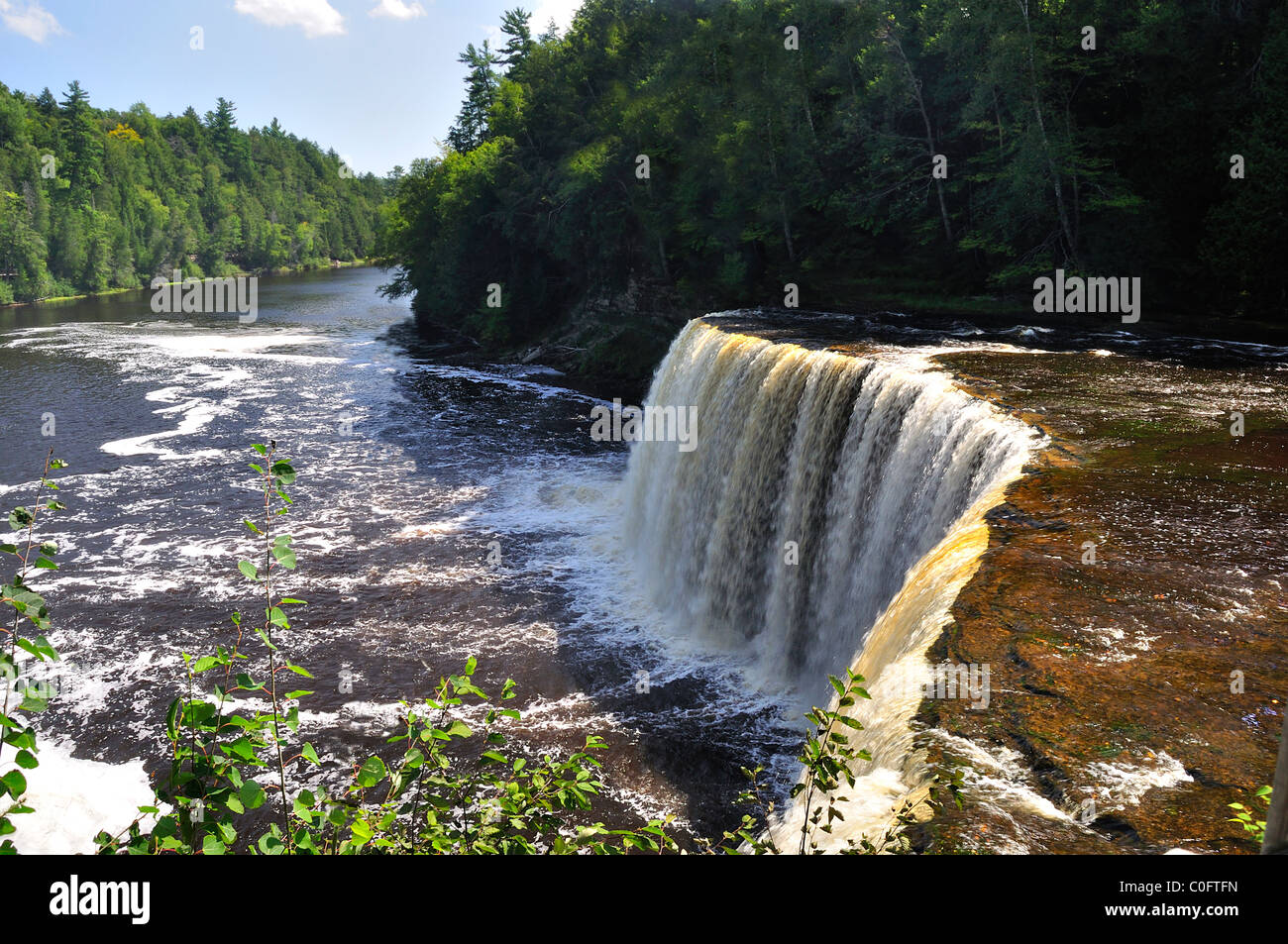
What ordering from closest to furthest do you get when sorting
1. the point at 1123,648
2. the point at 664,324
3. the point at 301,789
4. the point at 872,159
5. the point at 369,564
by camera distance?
the point at 301,789, the point at 1123,648, the point at 369,564, the point at 872,159, the point at 664,324

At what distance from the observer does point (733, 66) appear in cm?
3566

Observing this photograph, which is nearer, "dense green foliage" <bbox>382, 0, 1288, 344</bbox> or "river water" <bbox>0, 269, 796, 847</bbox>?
"river water" <bbox>0, 269, 796, 847</bbox>

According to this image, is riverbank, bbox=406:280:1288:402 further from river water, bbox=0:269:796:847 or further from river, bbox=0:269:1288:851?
river water, bbox=0:269:796:847

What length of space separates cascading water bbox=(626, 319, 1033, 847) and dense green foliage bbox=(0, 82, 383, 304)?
80.7 m

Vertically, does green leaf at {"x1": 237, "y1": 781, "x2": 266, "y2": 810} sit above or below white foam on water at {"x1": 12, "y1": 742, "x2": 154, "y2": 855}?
above

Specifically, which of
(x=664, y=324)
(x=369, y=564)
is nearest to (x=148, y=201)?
(x=664, y=324)

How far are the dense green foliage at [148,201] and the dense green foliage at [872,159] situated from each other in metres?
55.5

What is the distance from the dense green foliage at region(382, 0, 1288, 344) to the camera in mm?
21656

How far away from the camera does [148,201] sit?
355 feet

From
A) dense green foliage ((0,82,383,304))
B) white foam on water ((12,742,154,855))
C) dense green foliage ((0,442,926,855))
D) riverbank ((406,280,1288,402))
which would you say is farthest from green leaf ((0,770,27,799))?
dense green foliage ((0,82,383,304))

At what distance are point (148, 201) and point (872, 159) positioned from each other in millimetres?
106542

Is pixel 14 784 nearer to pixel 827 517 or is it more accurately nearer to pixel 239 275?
pixel 827 517

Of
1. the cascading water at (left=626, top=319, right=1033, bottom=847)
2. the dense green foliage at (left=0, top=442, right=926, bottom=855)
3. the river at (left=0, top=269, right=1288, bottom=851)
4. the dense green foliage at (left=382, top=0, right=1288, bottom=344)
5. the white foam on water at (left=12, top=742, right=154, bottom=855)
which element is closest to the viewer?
the dense green foliage at (left=0, top=442, right=926, bottom=855)

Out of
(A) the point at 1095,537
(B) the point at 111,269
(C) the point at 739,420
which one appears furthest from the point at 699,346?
(B) the point at 111,269
